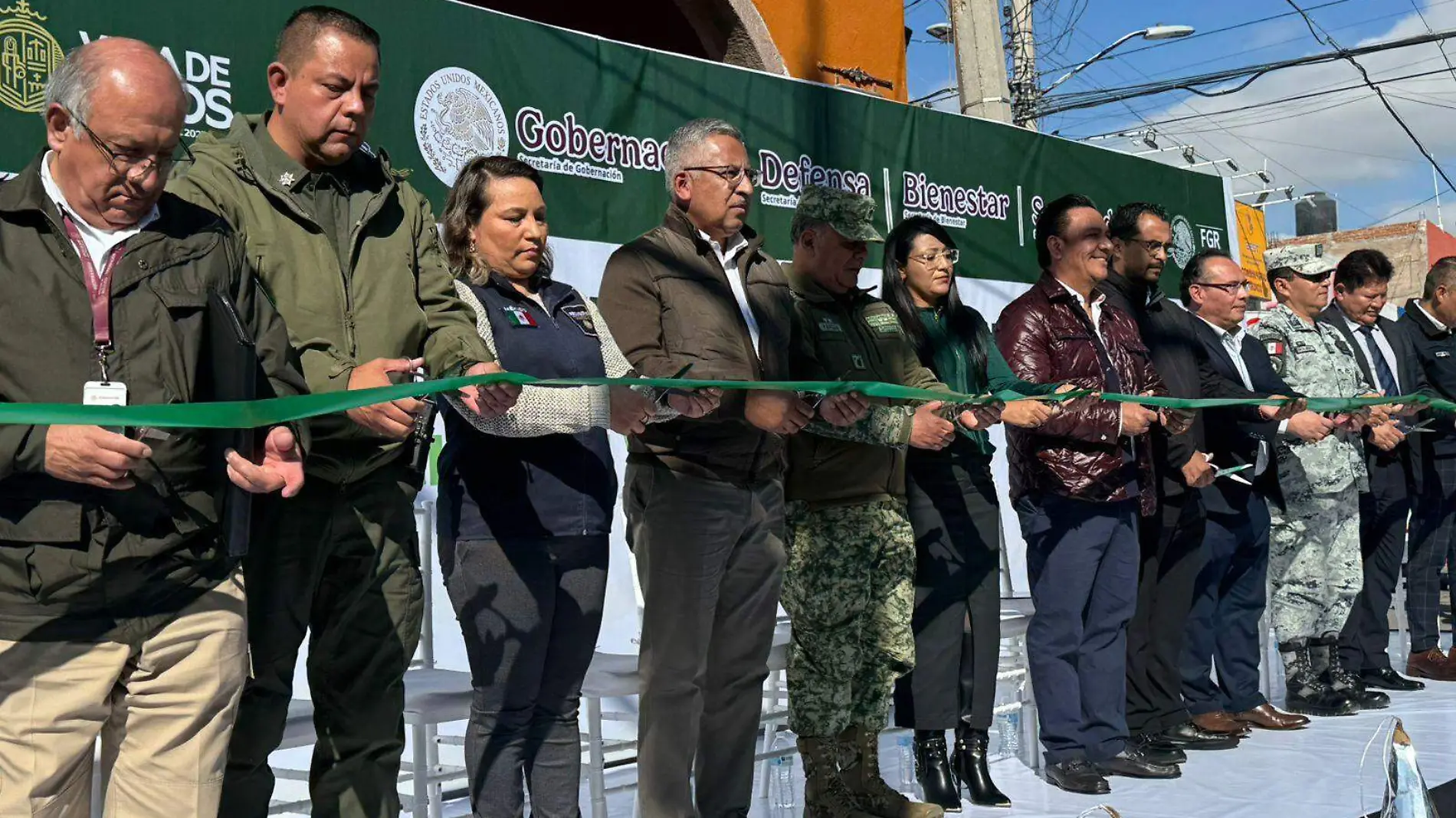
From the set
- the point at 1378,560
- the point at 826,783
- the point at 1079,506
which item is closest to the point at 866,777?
the point at 826,783

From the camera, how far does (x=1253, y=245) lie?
13242mm

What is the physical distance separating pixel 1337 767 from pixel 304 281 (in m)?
3.74

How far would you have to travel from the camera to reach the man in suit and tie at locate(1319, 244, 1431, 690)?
5887 mm

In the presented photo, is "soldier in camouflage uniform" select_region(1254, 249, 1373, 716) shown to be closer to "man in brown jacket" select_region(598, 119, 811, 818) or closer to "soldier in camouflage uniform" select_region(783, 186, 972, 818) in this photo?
"soldier in camouflage uniform" select_region(783, 186, 972, 818)

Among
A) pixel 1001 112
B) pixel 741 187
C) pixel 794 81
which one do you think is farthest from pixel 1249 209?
pixel 741 187

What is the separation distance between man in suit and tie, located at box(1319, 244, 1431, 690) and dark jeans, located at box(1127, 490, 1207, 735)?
4.79 feet

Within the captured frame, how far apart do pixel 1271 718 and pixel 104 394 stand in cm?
451

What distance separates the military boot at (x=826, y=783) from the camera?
3.68 metres

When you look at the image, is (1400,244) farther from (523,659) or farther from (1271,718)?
(523,659)

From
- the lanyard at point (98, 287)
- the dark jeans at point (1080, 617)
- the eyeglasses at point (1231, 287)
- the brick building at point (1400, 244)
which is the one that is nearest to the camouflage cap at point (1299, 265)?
the eyeglasses at point (1231, 287)

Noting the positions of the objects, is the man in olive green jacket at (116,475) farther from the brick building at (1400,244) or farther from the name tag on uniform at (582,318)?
the brick building at (1400,244)

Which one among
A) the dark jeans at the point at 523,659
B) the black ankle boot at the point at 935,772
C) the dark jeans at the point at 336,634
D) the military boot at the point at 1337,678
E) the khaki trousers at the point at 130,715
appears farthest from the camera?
the military boot at the point at 1337,678

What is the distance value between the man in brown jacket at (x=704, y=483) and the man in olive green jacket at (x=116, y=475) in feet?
3.97

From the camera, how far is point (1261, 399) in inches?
187
